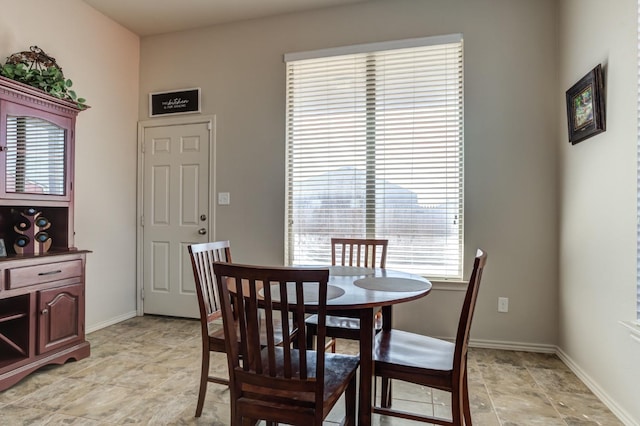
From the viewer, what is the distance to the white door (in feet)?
11.9

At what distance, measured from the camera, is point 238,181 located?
350 centimetres

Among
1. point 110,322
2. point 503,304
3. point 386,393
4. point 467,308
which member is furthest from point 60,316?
point 503,304

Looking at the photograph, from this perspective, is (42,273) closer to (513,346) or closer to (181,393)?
(181,393)

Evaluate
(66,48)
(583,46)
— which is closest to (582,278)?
(583,46)

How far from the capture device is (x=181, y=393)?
7.13 feet

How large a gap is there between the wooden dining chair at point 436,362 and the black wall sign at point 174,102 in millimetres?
2956

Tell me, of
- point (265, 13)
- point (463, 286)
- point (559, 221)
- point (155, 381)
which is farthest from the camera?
point (265, 13)

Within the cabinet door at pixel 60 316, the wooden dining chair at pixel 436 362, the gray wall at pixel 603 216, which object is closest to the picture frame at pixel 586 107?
the gray wall at pixel 603 216

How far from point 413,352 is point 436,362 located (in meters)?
0.13

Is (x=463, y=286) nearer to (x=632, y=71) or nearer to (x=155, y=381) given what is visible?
(x=632, y=71)

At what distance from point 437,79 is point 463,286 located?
5.62ft

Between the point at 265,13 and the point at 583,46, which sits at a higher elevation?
the point at 265,13

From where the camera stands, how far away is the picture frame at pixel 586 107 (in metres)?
2.15

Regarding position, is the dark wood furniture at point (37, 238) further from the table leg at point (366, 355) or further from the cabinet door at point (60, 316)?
the table leg at point (366, 355)
